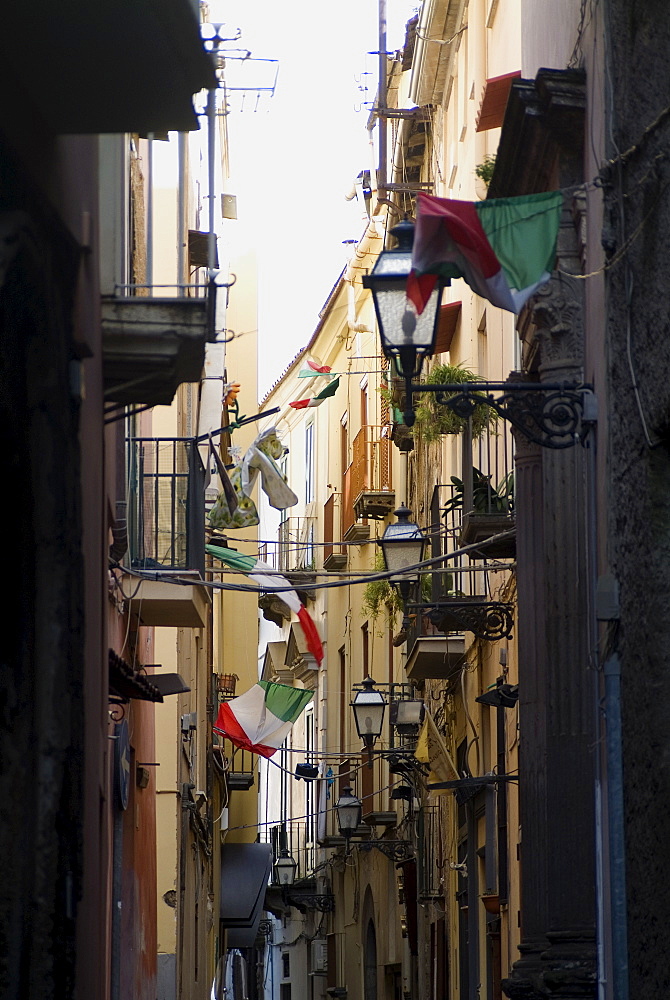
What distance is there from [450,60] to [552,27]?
11475mm

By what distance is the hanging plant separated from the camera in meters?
16.0

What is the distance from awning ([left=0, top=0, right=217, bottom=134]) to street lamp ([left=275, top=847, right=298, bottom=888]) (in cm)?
3135

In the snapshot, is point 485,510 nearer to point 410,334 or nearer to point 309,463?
point 410,334

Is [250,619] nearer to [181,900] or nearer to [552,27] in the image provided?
[181,900]

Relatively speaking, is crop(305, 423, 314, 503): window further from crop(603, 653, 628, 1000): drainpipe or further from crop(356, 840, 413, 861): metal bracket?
crop(603, 653, 628, 1000): drainpipe

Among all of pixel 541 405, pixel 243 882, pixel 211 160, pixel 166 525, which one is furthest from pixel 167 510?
pixel 243 882

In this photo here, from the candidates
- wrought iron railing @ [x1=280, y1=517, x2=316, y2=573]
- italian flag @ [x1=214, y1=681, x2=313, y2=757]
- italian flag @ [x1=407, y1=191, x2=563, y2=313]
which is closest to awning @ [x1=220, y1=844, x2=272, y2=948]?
wrought iron railing @ [x1=280, y1=517, x2=316, y2=573]

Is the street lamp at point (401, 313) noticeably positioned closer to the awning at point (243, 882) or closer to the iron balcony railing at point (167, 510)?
the iron balcony railing at point (167, 510)

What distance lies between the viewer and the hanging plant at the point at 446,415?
15969mm

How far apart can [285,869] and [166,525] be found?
84.9 ft

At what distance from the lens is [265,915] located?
54188 millimetres

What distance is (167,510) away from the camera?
14828 mm

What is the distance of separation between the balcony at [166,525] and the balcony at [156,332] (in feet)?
10.5

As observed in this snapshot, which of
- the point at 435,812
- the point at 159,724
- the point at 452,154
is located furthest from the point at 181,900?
the point at 452,154
